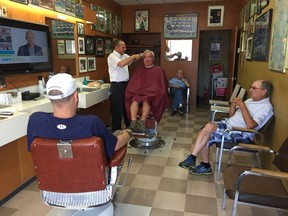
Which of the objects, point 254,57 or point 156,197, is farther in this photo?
point 254,57

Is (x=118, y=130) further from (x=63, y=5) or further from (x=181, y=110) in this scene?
(x=181, y=110)

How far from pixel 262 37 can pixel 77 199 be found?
8.73ft

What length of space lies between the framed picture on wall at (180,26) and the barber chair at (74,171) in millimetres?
4670

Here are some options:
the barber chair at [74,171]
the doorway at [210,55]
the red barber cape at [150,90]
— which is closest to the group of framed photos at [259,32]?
the red barber cape at [150,90]

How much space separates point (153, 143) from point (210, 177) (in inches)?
42.7

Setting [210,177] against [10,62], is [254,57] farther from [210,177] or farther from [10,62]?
[10,62]

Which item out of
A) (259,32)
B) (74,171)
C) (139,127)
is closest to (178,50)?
(259,32)

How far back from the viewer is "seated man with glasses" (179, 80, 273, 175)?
235 centimetres

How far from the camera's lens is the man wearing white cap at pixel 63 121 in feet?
4.17

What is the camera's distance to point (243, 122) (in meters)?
2.55

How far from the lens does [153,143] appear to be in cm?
344

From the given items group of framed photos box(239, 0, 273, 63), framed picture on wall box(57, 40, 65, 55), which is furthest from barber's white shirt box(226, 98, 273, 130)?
framed picture on wall box(57, 40, 65, 55)

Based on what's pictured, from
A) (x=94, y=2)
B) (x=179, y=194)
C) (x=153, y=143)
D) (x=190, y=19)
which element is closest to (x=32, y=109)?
(x=179, y=194)

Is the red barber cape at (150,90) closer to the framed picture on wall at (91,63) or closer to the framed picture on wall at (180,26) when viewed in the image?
the framed picture on wall at (91,63)
